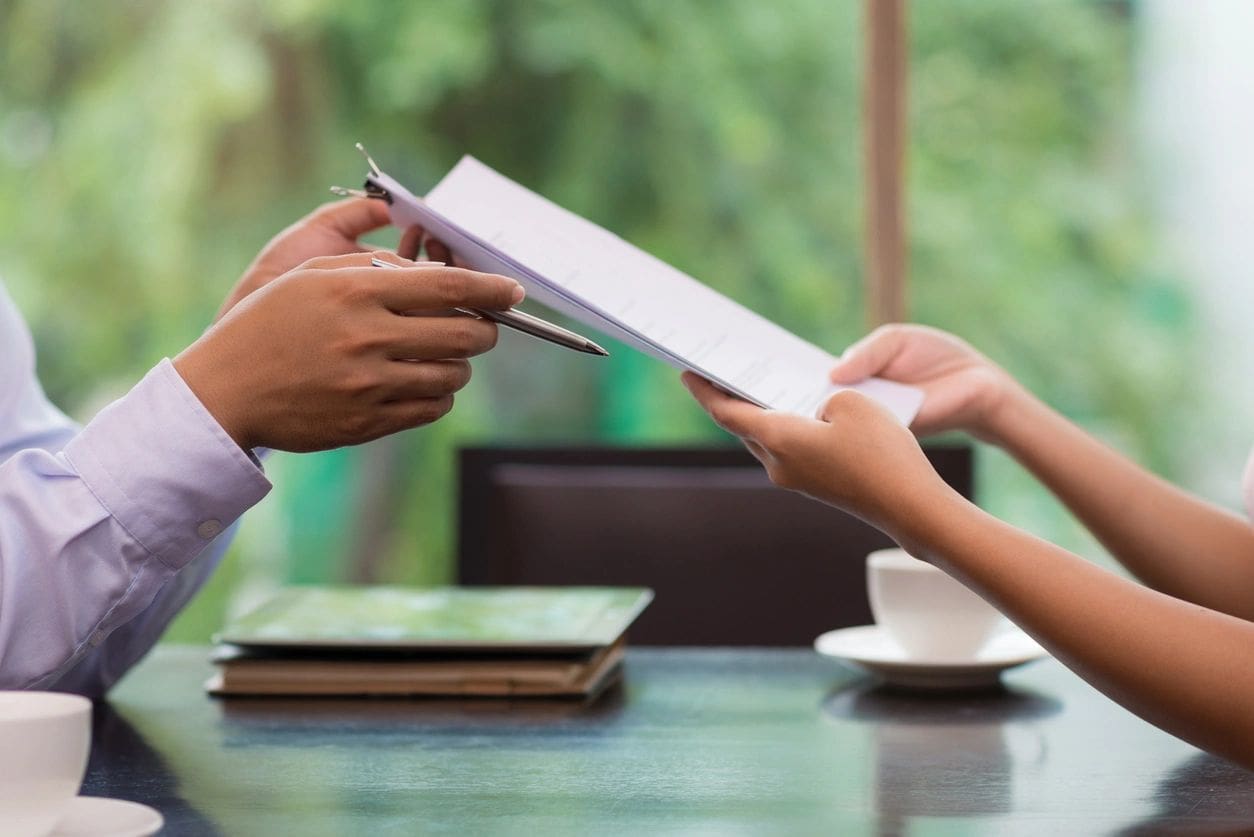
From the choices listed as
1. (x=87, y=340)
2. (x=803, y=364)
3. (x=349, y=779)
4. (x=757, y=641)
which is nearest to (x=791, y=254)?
(x=87, y=340)

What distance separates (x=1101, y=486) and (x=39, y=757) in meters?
0.78

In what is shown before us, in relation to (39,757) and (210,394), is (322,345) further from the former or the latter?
(39,757)

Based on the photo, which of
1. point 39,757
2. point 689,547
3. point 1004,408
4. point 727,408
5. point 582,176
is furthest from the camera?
point 582,176

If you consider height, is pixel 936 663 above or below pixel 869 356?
below

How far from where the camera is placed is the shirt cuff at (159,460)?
73 cm

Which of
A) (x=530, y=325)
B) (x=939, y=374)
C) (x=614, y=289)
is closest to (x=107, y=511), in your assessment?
(x=530, y=325)

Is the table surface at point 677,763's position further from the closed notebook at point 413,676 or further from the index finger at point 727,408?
the index finger at point 727,408

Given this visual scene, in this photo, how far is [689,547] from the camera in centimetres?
143

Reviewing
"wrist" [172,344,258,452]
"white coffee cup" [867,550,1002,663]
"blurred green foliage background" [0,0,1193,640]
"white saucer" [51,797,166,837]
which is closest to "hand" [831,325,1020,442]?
"white coffee cup" [867,550,1002,663]

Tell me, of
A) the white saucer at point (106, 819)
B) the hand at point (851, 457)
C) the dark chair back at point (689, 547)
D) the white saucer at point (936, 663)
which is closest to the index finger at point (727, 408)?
the hand at point (851, 457)

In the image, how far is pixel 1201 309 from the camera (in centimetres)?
333

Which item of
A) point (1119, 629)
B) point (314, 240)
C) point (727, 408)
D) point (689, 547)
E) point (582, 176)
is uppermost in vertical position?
point (582, 176)

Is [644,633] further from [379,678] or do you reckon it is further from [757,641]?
[379,678]

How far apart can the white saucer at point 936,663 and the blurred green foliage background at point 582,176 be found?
2.39m
